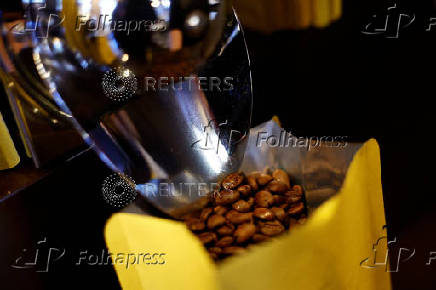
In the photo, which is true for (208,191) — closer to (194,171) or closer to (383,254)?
(194,171)

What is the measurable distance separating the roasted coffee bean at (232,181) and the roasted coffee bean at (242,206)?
0.04 m

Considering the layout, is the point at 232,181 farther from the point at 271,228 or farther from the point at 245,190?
the point at 271,228

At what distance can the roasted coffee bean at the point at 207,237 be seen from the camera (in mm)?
643

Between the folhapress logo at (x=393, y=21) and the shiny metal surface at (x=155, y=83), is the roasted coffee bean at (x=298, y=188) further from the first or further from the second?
the folhapress logo at (x=393, y=21)

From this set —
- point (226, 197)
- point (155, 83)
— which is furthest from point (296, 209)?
point (155, 83)

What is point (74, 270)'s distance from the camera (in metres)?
0.65

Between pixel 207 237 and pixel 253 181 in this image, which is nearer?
pixel 207 237

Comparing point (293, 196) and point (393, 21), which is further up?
point (393, 21)

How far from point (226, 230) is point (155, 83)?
30cm

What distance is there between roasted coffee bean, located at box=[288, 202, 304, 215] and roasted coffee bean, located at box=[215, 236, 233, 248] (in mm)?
134

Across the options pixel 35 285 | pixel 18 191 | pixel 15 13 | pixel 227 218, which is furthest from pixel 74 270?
pixel 15 13

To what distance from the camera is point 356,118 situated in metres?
0.75

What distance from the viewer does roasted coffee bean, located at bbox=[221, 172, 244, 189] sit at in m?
0.76

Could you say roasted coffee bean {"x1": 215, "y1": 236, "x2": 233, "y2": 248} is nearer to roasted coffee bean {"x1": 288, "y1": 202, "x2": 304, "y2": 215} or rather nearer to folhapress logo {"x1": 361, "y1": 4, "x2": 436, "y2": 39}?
roasted coffee bean {"x1": 288, "y1": 202, "x2": 304, "y2": 215}
